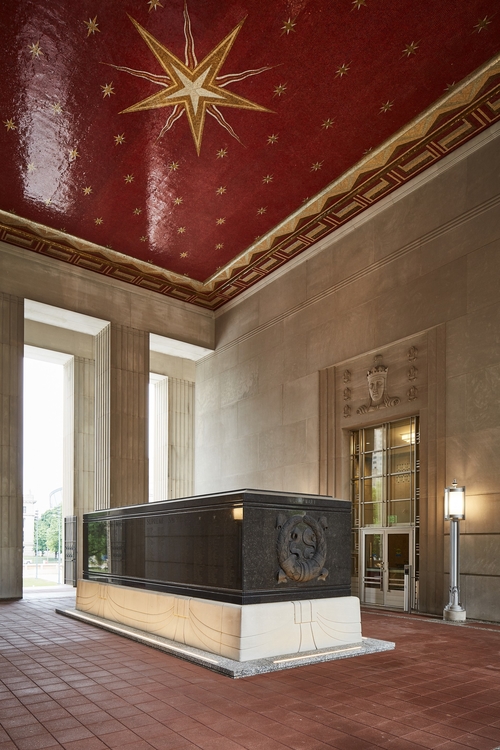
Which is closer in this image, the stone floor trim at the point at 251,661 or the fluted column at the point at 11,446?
the stone floor trim at the point at 251,661

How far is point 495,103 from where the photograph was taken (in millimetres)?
9375

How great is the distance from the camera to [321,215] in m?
12.5

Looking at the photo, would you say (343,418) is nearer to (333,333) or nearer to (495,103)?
(333,333)

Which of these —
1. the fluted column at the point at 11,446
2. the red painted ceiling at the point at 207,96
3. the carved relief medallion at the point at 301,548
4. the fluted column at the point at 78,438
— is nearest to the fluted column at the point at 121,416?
the fluted column at the point at 11,446

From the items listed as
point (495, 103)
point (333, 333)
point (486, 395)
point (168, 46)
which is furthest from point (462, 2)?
point (333, 333)

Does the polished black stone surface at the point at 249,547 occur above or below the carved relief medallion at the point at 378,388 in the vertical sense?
below

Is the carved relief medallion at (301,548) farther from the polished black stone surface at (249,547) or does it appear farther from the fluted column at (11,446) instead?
the fluted column at (11,446)

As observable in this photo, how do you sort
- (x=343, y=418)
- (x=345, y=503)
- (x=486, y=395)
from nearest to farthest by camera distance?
(x=345, y=503), (x=486, y=395), (x=343, y=418)

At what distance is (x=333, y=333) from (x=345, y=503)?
6212 mm

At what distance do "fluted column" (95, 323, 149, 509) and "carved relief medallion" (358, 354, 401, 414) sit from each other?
238 inches

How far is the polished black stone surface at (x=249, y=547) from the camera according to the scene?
592cm

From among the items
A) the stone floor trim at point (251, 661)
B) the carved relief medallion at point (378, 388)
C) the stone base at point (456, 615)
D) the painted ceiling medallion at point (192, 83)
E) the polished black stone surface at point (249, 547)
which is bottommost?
the stone base at point (456, 615)

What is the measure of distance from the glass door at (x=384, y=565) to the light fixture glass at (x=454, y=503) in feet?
5.28

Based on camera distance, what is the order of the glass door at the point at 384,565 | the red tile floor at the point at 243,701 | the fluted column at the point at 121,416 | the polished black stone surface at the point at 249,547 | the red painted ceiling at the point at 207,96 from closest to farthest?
the red tile floor at the point at 243,701
the polished black stone surface at the point at 249,547
the red painted ceiling at the point at 207,96
the glass door at the point at 384,565
the fluted column at the point at 121,416
